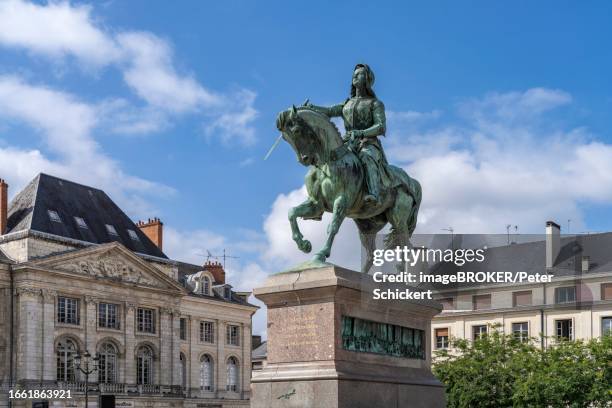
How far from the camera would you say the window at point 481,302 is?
51.0 m

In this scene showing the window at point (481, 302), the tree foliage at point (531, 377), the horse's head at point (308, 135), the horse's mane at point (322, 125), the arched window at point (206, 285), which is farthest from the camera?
the arched window at point (206, 285)

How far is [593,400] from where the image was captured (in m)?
33.4

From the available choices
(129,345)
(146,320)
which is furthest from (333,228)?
(146,320)

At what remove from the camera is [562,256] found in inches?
1996

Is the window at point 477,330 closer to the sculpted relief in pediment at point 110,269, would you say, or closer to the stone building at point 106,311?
the stone building at point 106,311

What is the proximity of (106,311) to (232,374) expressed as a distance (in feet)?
45.4

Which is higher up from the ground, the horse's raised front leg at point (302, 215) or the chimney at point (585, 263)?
the chimney at point (585, 263)

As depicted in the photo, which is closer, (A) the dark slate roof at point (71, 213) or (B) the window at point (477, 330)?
(B) the window at point (477, 330)

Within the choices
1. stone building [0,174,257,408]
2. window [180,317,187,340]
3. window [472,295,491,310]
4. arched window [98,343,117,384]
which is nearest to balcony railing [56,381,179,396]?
stone building [0,174,257,408]

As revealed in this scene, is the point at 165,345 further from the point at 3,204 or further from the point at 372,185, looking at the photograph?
the point at 372,185

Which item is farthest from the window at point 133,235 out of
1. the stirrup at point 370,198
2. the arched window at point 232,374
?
the stirrup at point 370,198

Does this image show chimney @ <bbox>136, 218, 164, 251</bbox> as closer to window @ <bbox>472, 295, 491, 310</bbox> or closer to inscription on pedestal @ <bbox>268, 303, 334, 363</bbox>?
window @ <bbox>472, 295, 491, 310</bbox>

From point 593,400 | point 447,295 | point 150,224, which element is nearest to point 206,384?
point 150,224

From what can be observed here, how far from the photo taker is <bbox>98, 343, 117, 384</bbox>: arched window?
181 ft
